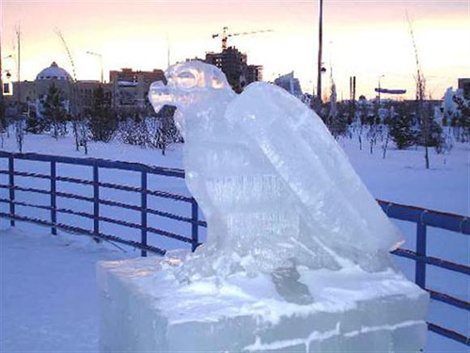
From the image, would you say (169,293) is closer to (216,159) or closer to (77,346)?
(216,159)

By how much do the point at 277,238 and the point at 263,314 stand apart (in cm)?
44

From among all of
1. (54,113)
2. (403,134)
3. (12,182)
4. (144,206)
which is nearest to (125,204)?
(144,206)

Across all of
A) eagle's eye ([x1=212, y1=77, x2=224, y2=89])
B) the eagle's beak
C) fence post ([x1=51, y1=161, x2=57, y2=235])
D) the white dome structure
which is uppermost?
the white dome structure

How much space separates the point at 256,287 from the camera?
298 centimetres

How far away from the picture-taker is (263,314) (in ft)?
9.15

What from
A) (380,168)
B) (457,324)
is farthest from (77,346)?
(380,168)

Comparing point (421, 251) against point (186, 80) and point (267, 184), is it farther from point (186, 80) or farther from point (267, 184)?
point (186, 80)

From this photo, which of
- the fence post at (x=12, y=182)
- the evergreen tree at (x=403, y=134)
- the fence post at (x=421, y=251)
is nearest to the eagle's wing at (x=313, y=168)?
the fence post at (x=421, y=251)

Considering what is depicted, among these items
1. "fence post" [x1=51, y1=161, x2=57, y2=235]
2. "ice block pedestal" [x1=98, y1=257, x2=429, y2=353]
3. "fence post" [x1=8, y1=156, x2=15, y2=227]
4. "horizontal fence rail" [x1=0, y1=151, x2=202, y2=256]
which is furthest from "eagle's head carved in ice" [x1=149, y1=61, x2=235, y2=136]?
"fence post" [x1=8, y1=156, x2=15, y2=227]

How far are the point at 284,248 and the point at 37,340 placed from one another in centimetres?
263

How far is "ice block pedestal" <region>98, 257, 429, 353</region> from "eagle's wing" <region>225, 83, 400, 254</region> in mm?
193

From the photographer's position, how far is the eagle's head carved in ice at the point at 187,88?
3184mm

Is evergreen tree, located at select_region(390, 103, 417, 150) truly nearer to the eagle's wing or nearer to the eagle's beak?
the eagle's wing

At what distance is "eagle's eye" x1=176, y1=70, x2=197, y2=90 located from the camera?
318 cm
